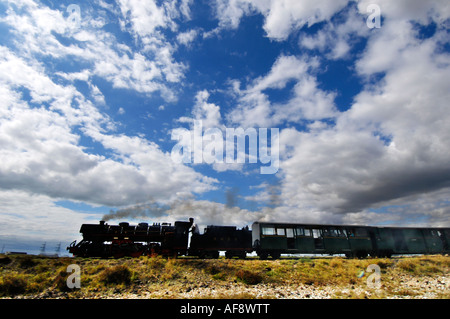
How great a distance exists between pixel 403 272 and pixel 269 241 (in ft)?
35.0

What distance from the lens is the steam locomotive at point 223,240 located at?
822 inches

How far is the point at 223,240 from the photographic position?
72.3ft

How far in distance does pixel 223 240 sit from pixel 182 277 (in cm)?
941

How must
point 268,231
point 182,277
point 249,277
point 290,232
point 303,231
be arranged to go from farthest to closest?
point 303,231 < point 290,232 < point 268,231 < point 182,277 < point 249,277

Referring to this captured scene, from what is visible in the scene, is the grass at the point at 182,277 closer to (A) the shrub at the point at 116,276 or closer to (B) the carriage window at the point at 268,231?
(A) the shrub at the point at 116,276

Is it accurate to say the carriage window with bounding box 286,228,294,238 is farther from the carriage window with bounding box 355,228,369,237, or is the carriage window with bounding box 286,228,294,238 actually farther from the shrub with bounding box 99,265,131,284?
the shrub with bounding box 99,265,131,284

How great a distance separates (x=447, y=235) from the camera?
27203 mm

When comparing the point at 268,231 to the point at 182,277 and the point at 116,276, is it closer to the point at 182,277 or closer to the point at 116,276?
the point at 182,277

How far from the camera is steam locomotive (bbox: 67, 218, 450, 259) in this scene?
20.9 metres

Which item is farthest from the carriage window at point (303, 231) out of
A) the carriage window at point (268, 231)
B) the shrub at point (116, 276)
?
the shrub at point (116, 276)

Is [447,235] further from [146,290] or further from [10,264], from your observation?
[10,264]

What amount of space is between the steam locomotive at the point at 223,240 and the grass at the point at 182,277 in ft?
15.9

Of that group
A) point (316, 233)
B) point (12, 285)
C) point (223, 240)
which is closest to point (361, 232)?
point (316, 233)
